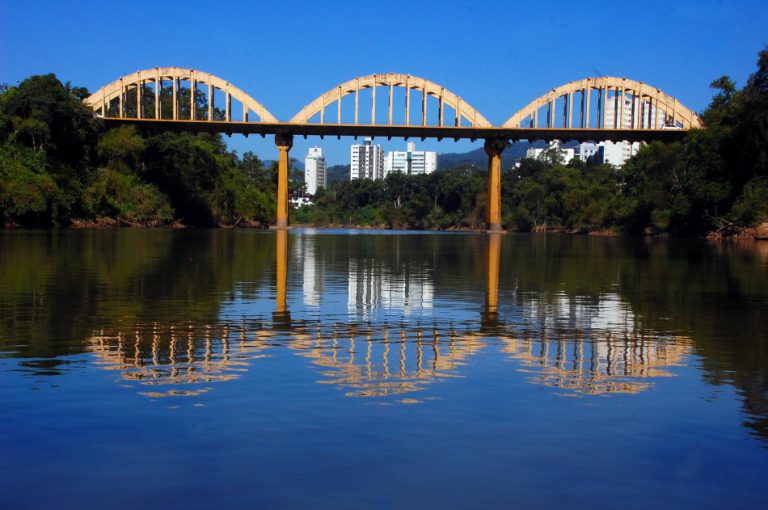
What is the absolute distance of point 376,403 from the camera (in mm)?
7816

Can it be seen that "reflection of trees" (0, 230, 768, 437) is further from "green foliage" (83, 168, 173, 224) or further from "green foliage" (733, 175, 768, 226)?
"green foliage" (83, 168, 173, 224)

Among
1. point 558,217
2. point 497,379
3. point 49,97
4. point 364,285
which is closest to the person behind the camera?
point 497,379

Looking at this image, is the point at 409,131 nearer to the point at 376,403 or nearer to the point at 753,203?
the point at 753,203

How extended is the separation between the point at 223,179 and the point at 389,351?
103 meters

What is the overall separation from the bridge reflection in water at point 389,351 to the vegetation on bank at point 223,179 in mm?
56169

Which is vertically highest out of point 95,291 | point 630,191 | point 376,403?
point 630,191

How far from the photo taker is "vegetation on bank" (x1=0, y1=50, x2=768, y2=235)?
224 feet

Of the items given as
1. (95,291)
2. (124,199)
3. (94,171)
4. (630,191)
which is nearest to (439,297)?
(95,291)

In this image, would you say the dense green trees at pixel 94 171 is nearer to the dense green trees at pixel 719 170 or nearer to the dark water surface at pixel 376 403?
the dense green trees at pixel 719 170

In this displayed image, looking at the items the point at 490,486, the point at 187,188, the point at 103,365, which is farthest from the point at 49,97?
the point at 490,486

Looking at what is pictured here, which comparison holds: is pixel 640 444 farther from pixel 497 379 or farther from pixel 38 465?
pixel 38 465

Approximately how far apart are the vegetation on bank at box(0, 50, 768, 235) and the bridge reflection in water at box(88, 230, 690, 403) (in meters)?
56.2

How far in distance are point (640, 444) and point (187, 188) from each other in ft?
325

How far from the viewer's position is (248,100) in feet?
340
